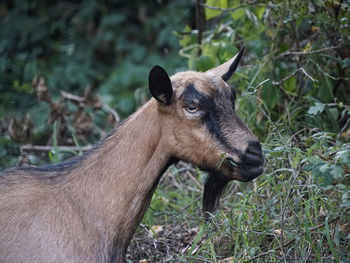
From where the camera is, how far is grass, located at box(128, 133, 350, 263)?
3.80 m

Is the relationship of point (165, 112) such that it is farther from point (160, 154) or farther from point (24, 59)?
point (24, 59)

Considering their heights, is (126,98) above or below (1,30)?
below

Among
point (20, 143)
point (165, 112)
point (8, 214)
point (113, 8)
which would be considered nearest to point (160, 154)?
point (165, 112)

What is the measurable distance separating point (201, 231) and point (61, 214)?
1077 mm

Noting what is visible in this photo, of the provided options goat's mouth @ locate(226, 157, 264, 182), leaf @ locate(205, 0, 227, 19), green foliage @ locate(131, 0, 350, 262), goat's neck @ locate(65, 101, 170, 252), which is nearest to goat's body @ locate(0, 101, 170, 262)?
goat's neck @ locate(65, 101, 170, 252)

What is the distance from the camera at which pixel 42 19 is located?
1052 cm

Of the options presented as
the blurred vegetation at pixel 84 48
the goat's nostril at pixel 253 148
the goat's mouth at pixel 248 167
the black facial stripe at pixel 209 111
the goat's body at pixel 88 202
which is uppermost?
the black facial stripe at pixel 209 111

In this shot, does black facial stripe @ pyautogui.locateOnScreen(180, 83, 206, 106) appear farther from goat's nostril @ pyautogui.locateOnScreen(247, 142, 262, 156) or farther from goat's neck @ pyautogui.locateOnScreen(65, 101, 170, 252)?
goat's nostril @ pyautogui.locateOnScreen(247, 142, 262, 156)

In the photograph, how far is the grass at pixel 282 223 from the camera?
3.80m

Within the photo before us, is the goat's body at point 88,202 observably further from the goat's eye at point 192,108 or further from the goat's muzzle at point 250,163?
the goat's muzzle at point 250,163

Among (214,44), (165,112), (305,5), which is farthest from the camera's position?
(214,44)

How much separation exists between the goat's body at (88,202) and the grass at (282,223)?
1.99ft

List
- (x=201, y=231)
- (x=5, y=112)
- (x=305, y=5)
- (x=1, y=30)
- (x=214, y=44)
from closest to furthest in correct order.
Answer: (x=201, y=231) < (x=305, y=5) < (x=214, y=44) < (x=5, y=112) < (x=1, y=30)

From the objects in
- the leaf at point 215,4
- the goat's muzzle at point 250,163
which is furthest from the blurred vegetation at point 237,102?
the goat's muzzle at point 250,163
